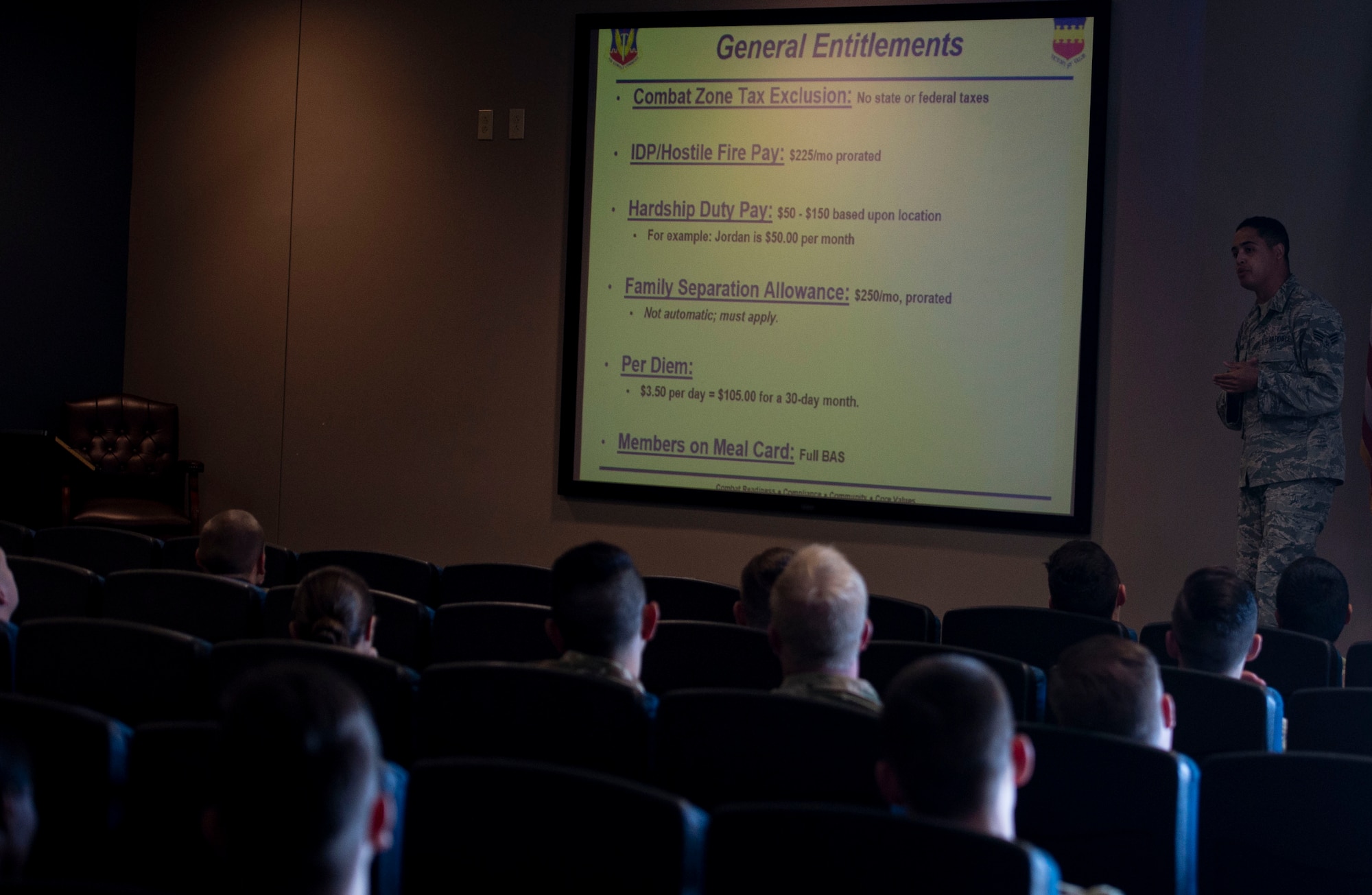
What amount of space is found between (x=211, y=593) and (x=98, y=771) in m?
1.56

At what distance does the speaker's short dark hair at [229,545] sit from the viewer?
3523mm

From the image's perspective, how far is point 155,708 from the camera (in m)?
2.25

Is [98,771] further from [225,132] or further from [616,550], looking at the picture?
[225,132]

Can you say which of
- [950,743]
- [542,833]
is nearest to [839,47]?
[950,743]

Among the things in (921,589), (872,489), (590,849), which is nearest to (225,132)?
(872,489)

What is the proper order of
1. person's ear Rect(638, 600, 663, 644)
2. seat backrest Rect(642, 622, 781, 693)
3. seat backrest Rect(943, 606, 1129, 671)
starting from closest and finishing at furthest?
1. person's ear Rect(638, 600, 663, 644)
2. seat backrest Rect(642, 622, 781, 693)
3. seat backrest Rect(943, 606, 1129, 671)

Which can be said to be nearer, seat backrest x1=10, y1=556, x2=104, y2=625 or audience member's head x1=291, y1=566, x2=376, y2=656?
audience member's head x1=291, y1=566, x2=376, y2=656

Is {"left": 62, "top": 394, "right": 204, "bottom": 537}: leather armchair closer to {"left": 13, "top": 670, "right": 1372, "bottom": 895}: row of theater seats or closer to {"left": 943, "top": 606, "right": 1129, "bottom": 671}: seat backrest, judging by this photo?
{"left": 943, "top": 606, "right": 1129, "bottom": 671}: seat backrest

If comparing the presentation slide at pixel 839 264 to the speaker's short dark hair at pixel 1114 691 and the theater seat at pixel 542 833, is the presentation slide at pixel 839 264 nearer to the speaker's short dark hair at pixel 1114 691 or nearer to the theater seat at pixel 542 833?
the speaker's short dark hair at pixel 1114 691

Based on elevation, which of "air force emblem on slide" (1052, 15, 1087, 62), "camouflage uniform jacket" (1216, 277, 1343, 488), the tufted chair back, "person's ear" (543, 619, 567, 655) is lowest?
"person's ear" (543, 619, 567, 655)

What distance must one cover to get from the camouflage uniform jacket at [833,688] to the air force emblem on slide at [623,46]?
4419 mm

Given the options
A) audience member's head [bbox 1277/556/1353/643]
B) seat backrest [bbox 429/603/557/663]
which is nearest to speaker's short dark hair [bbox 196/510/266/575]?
seat backrest [bbox 429/603/557/663]

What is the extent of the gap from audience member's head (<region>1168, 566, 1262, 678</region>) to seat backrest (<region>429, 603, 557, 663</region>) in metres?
1.55

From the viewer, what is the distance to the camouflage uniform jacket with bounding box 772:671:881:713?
2.23m
